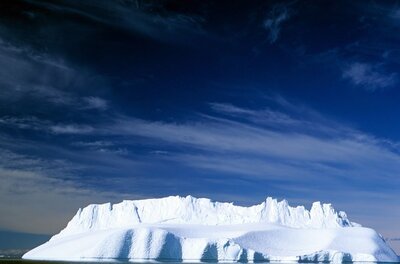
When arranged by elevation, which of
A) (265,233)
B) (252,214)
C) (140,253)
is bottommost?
(140,253)

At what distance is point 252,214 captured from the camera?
130375 millimetres

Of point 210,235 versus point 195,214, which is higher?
point 195,214

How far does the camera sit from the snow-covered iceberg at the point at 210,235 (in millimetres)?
87875

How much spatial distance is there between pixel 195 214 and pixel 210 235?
21676 millimetres

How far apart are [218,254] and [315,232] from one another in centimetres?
3172

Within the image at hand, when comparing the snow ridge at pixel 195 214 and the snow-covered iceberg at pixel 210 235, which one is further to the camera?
the snow ridge at pixel 195 214

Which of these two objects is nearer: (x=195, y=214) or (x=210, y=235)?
(x=210, y=235)

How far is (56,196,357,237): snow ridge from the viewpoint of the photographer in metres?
126

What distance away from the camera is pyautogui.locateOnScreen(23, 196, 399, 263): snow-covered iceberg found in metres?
87.9

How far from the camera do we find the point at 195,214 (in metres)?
130

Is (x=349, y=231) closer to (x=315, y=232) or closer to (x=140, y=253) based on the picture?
(x=315, y=232)

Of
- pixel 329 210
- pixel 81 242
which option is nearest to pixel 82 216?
pixel 81 242

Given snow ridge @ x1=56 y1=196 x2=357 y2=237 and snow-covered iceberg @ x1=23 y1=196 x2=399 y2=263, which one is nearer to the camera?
snow-covered iceberg @ x1=23 y1=196 x2=399 y2=263

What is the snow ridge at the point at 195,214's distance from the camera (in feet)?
413
